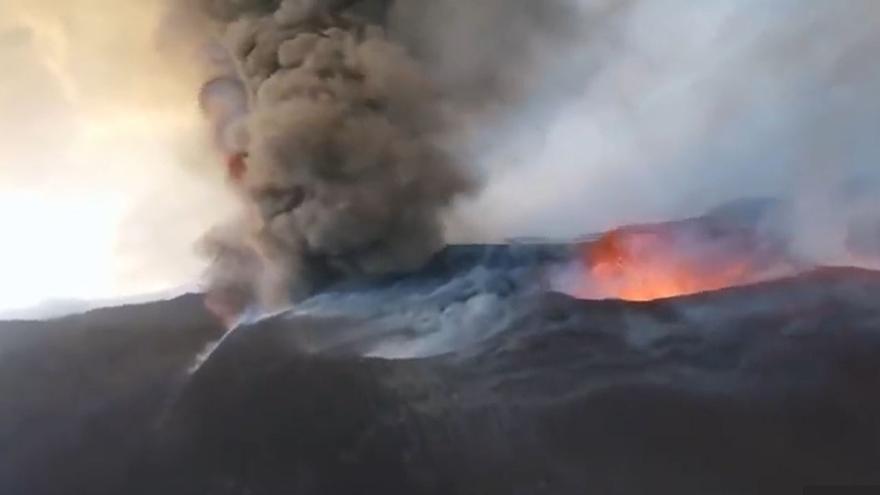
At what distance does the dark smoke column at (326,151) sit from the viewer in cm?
1083

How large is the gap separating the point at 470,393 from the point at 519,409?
0.46 metres

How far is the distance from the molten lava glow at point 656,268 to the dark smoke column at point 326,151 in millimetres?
1857

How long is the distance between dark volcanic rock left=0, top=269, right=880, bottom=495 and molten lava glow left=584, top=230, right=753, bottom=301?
2.58 ft

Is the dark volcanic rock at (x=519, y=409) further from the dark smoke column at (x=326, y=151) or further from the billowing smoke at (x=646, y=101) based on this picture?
the billowing smoke at (x=646, y=101)

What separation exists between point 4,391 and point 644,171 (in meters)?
8.13

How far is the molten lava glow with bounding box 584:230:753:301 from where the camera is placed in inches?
442

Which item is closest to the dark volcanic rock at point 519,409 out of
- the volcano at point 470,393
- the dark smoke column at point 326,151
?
the volcano at point 470,393

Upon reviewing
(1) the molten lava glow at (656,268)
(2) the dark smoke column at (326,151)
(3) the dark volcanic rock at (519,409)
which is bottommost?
(3) the dark volcanic rock at (519,409)

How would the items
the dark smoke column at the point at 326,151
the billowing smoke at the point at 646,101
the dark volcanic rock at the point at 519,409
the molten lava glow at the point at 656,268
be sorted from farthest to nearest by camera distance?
the billowing smoke at the point at 646,101, the molten lava glow at the point at 656,268, the dark smoke column at the point at 326,151, the dark volcanic rock at the point at 519,409

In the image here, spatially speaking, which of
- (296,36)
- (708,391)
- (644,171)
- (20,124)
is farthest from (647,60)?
(20,124)

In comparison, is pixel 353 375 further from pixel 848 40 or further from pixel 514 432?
pixel 848 40

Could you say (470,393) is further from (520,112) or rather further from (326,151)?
(520,112)

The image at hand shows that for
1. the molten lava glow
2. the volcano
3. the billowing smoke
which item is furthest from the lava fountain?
the billowing smoke

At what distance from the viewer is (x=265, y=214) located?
11.3 meters
